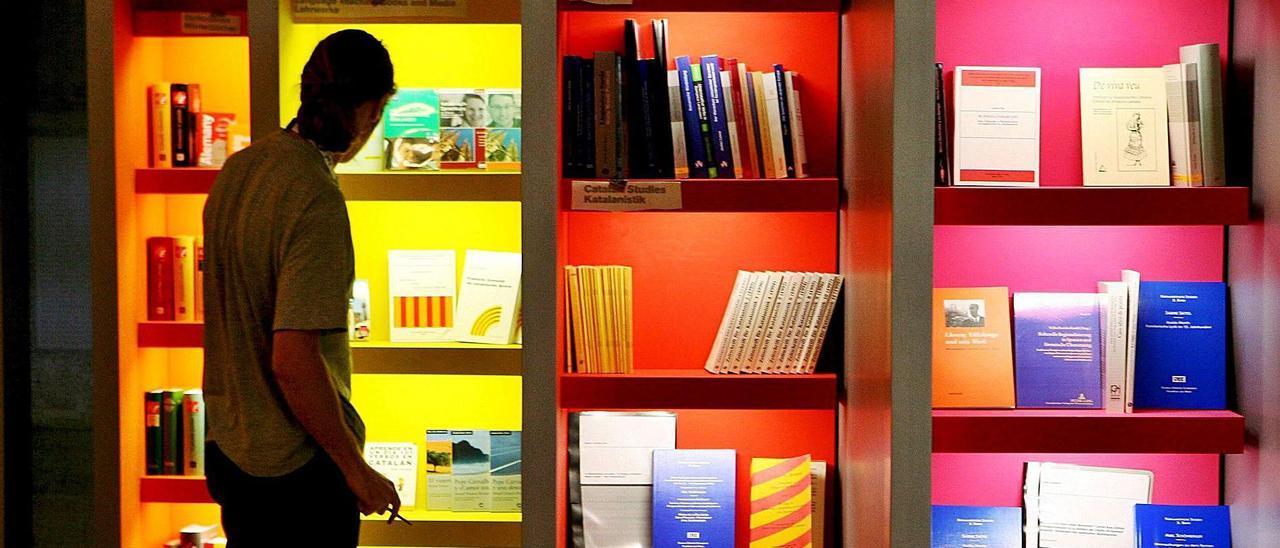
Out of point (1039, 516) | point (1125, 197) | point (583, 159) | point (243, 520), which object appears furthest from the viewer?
point (1039, 516)

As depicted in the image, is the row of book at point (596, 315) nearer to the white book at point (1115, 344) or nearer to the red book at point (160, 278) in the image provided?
the red book at point (160, 278)

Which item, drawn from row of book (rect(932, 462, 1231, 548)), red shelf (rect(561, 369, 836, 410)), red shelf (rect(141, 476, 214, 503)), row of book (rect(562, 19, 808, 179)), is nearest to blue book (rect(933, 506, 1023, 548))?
row of book (rect(932, 462, 1231, 548))

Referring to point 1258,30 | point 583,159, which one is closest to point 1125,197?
point 1258,30

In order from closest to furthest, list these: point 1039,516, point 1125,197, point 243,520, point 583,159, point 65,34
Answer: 1. point 243,520
2. point 1125,197
3. point 583,159
4. point 1039,516
5. point 65,34

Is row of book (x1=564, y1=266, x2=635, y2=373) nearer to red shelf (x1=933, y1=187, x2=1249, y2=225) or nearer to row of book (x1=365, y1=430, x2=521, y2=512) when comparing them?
row of book (x1=365, y1=430, x2=521, y2=512)

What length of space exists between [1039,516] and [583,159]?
5.30ft

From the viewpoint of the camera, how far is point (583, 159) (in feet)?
8.99

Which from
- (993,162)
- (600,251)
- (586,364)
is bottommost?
(586,364)

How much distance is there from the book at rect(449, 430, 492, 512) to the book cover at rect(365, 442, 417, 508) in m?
0.13

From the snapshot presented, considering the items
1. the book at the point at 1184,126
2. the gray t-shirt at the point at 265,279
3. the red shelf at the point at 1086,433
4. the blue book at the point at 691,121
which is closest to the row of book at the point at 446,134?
the blue book at the point at 691,121

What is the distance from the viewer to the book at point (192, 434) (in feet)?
9.41

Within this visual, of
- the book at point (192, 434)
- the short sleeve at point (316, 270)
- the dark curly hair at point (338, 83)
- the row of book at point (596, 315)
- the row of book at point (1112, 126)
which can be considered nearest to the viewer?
the short sleeve at point (316, 270)

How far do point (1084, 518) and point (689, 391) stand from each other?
3.83 ft

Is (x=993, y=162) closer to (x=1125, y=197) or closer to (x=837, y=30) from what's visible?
(x=1125, y=197)
